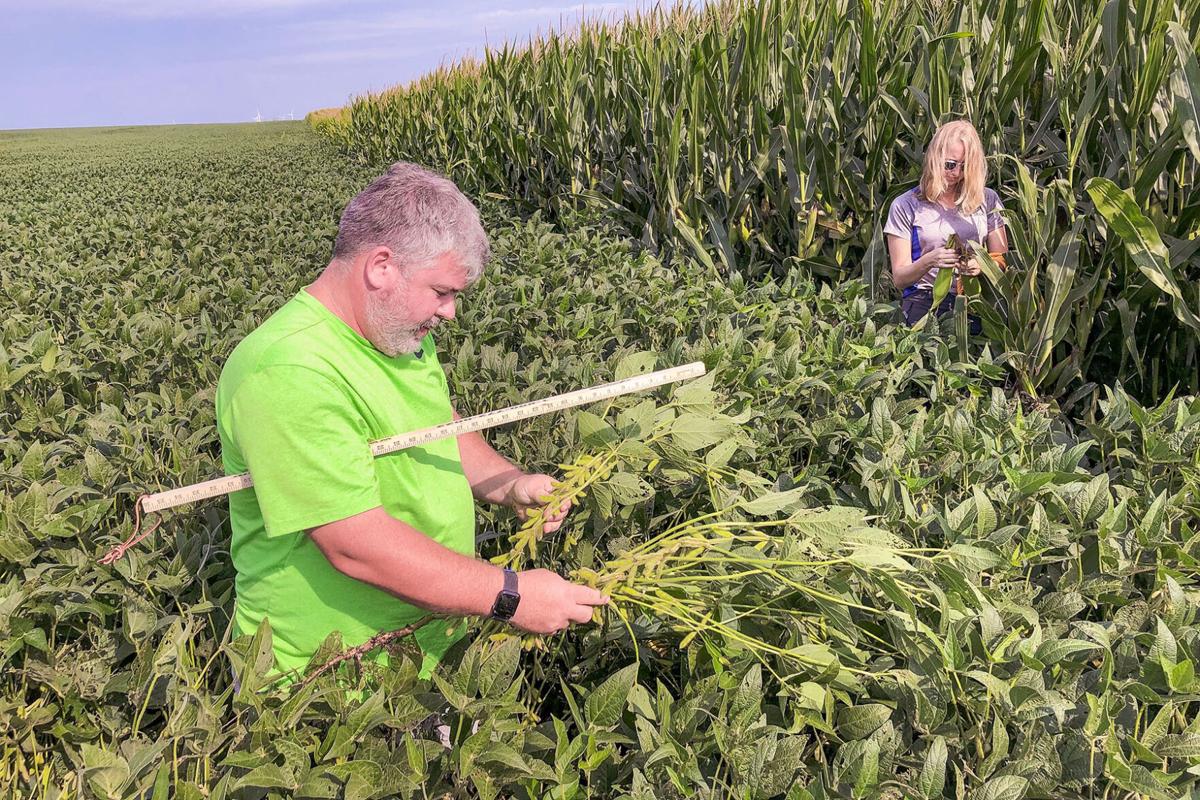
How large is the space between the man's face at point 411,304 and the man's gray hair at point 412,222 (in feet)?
0.08

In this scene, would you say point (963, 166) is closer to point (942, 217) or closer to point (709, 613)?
point (942, 217)

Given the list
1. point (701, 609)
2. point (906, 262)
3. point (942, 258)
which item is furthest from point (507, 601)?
point (906, 262)

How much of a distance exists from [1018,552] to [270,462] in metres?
1.45

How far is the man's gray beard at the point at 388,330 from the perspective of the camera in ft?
5.07

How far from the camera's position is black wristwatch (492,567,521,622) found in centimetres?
141

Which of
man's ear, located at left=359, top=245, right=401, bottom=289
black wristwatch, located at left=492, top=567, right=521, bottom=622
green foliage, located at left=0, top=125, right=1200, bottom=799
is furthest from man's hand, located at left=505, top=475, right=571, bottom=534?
man's ear, located at left=359, top=245, right=401, bottom=289

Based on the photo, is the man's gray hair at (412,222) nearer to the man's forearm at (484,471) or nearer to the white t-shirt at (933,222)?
the man's forearm at (484,471)

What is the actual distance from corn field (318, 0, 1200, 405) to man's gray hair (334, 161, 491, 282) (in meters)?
2.41

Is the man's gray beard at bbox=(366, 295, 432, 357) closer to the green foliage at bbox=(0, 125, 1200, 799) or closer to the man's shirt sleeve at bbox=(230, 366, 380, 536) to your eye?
the man's shirt sleeve at bbox=(230, 366, 380, 536)

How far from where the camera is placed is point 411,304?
1.55 meters

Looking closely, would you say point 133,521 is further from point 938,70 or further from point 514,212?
point 514,212

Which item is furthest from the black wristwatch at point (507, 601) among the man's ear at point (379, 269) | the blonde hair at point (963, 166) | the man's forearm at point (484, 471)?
the blonde hair at point (963, 166)

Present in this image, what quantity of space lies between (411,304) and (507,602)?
0.62 m

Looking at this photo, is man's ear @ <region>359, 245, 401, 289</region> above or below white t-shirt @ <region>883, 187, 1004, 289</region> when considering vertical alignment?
above
